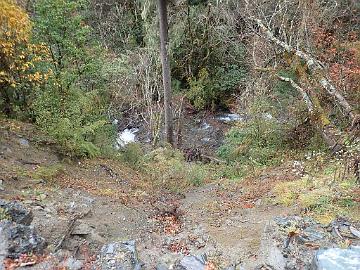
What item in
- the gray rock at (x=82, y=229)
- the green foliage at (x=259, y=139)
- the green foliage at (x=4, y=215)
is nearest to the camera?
the green foliage at (x=4, y=215)

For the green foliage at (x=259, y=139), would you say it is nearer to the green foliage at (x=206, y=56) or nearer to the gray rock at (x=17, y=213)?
the green foliage at (x=206, y=56)

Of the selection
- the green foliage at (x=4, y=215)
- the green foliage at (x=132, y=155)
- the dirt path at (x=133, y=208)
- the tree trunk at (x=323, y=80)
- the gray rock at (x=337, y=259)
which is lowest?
the green foliage at (x=132, y=155)

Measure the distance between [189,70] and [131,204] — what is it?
12862mm

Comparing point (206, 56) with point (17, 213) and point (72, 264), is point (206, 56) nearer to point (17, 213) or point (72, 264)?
point (17, 213)

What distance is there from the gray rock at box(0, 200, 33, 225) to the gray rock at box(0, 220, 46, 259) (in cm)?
38

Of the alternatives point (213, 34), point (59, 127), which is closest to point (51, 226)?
point (59, 127)

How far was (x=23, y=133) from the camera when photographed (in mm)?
12133

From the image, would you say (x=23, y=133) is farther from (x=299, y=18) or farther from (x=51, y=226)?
(x=299, y=18)

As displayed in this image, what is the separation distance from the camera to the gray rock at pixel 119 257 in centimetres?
627

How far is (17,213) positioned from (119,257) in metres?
1.89

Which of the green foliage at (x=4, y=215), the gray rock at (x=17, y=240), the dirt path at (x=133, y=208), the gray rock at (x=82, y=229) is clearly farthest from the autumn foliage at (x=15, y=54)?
the gray rock at (x=17, y=240)

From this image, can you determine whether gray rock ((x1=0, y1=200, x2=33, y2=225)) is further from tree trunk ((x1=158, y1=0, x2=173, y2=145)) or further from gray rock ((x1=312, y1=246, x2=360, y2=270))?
tree trunk ((x1=158, y1=0, x2=173, y2=145))

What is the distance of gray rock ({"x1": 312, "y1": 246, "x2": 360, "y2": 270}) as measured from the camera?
16.2 ft

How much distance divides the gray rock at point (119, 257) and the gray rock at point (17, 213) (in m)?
1.36
